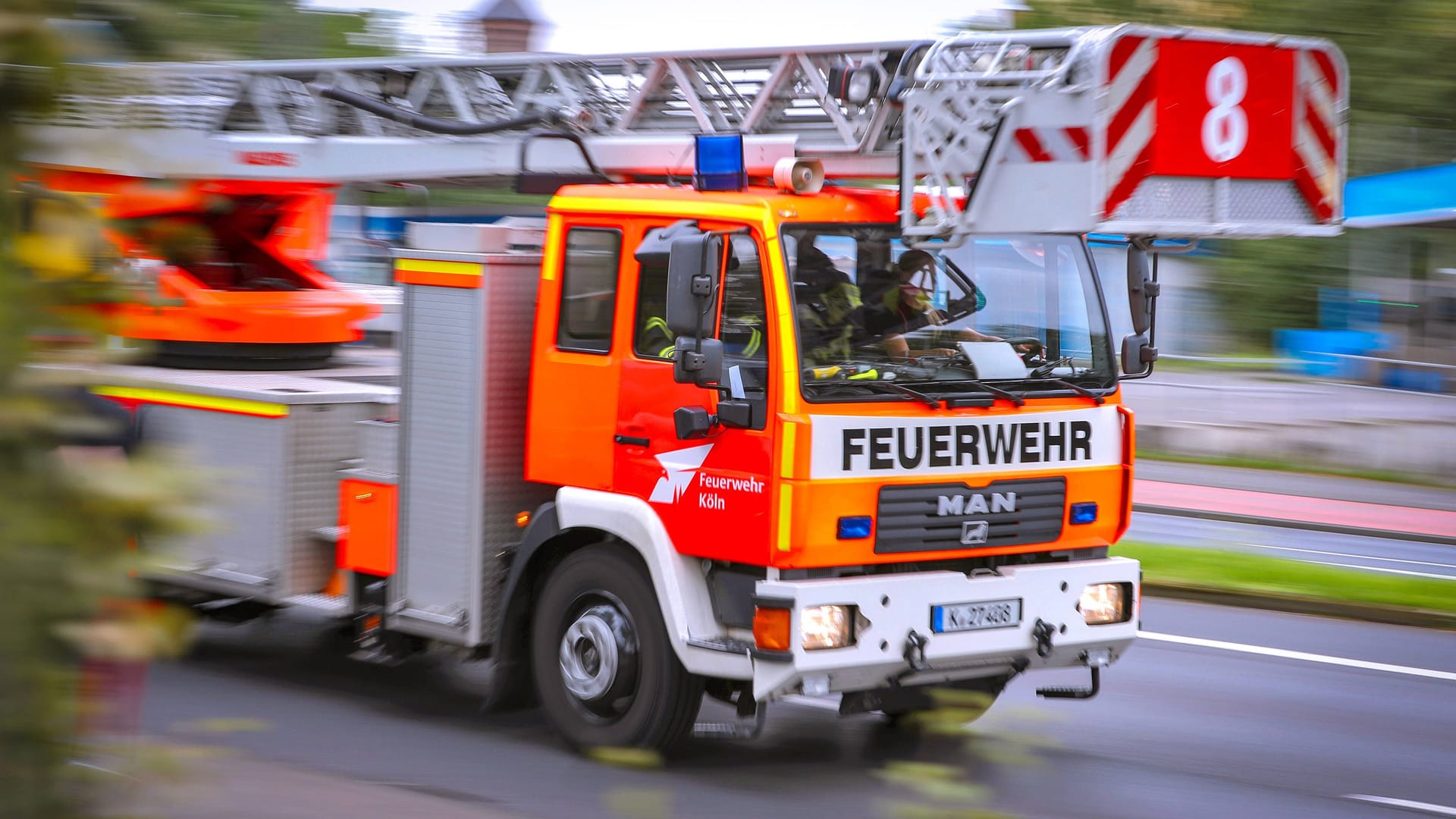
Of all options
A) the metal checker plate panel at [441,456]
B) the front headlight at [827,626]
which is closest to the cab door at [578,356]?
the metal checker plate panel at [441,456]

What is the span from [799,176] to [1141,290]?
1736 mm

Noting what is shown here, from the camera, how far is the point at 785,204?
6.11m

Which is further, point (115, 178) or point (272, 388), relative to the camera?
point (272, 388)

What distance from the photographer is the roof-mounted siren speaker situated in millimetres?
6211

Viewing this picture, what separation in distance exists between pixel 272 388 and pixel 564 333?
1840 mm

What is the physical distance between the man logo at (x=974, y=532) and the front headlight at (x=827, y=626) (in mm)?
645

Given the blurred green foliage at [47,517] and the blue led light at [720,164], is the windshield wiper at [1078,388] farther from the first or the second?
the blurred green foliage at [47,517]

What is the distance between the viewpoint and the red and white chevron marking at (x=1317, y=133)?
5.83 m

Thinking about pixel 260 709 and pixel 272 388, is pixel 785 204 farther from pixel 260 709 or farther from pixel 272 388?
pixel 260 709

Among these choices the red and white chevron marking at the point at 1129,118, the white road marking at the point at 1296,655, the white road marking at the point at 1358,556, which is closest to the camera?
the red and white chevron marking at the point at 1129,118

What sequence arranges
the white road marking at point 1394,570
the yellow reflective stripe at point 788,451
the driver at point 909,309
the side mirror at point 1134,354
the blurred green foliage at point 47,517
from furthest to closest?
1. the white road marking at point 1394,570
2. the side mirror at point 1134,354
3. the driver at point 909,309
4. the yellow reflective stripe at point 788,451
5. the blurred green foliage at point 47,517

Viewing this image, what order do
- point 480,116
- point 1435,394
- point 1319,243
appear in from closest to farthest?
1. point 480,116
2. point 1435,394
3. point 1319,243

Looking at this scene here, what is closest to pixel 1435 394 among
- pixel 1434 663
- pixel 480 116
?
pixel 1434 663

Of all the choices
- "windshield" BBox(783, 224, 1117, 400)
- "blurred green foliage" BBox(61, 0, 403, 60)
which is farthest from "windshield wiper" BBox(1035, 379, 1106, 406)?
"blurred green foliage" BBox(61, 0, 403, 60)
